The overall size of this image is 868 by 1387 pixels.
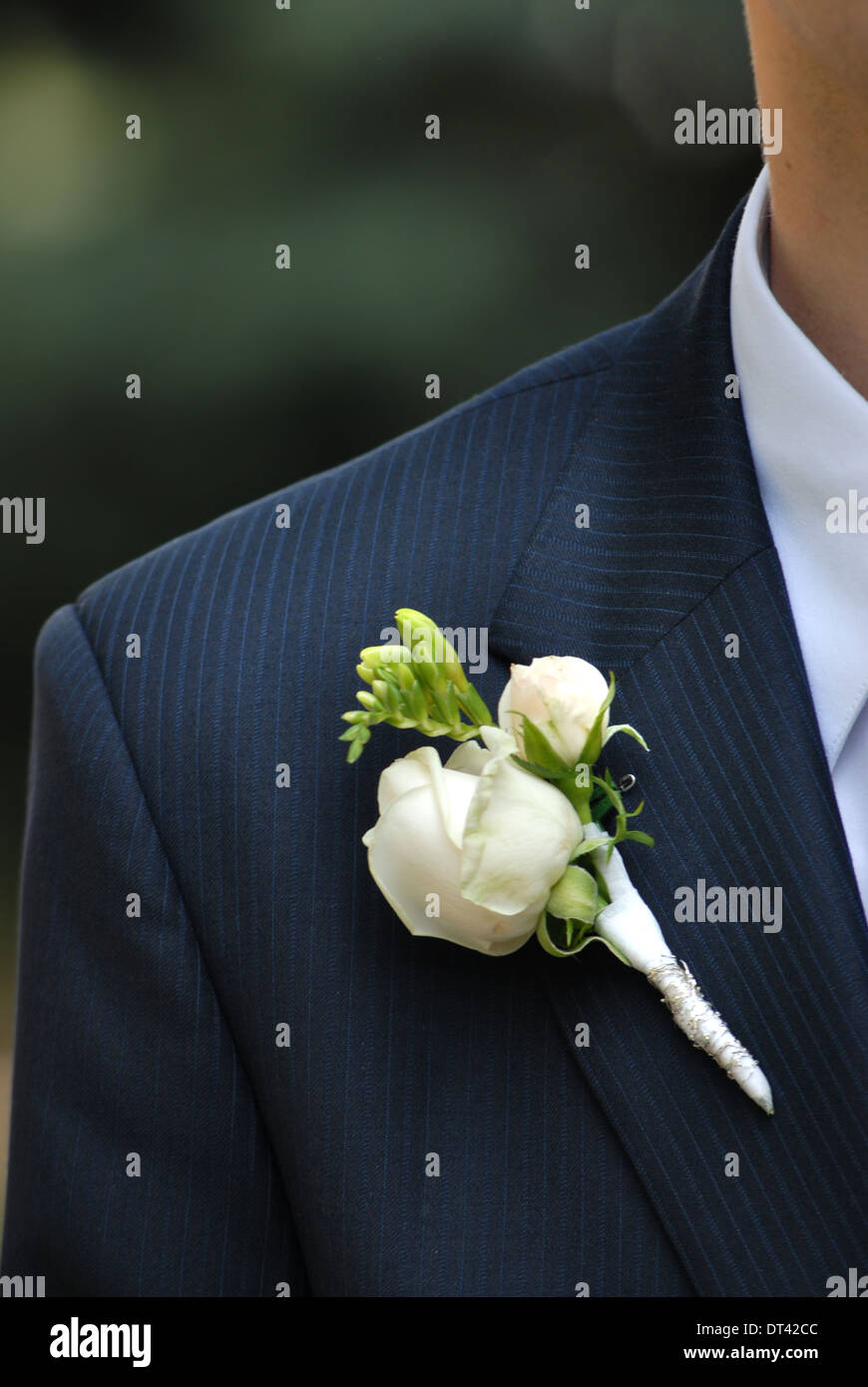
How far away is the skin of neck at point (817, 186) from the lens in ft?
4.42

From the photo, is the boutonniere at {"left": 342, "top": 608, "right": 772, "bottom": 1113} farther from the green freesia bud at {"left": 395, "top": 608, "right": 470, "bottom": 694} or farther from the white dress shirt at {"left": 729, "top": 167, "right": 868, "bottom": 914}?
the white dress shirt at {"left": 729, "top": 167, "right": 868, "bottom": 914}

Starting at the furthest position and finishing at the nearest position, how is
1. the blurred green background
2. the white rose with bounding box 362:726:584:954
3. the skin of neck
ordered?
the blurred green background
the skin of neck
the white rose with bounding box 362:726:584:954

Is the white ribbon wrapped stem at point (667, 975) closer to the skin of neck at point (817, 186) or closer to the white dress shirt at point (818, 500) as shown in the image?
the white dress shirt at point (818, 500)

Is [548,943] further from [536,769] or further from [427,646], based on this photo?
[427,646]

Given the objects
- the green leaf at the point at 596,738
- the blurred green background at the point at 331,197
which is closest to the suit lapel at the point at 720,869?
the green leaf at the point at 596,738

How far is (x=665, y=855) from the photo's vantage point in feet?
4.36

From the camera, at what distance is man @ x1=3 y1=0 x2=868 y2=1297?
50.8 inches

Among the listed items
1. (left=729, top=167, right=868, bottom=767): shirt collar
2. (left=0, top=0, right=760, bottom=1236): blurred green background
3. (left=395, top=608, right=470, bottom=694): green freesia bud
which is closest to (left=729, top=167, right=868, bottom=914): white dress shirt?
(left=729, top=167, right=868, bottom=767): shirt collar

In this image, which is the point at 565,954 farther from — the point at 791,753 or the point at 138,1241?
the point at 138,1241

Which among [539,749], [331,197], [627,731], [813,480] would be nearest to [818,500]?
[813,480]

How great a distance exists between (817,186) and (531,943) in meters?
0.71

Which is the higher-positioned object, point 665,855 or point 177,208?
point 177,208
